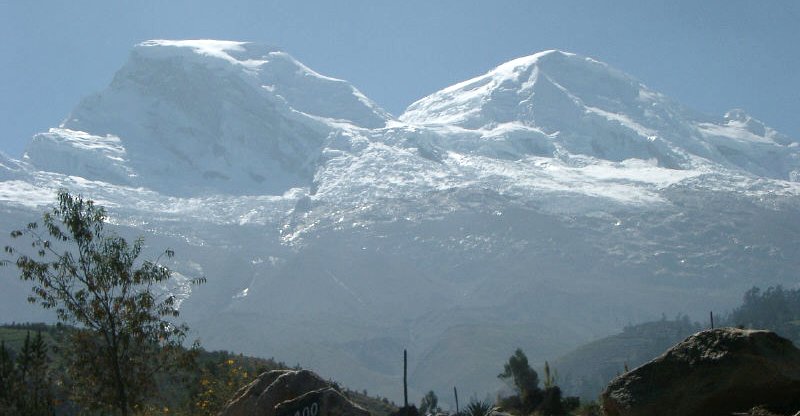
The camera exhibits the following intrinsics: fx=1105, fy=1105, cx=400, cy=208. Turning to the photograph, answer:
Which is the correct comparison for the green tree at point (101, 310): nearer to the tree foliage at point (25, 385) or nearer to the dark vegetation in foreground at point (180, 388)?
the dark vegetation in foreground at point (180, 388)

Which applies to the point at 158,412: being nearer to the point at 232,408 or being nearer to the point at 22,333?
the point at 232,408

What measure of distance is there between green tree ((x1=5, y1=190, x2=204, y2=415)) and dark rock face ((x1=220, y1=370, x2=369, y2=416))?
2173mm

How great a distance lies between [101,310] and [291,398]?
502cm

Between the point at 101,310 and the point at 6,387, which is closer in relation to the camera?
the point at 6,387

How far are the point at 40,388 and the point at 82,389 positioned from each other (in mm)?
1429

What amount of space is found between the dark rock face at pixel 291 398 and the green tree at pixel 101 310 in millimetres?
2173

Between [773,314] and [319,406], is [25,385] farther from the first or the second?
[773,314]

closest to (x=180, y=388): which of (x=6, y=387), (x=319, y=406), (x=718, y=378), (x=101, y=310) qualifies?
(x=101, y=310)

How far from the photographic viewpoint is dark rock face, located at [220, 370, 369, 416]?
22.8m

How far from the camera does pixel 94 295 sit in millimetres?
26375

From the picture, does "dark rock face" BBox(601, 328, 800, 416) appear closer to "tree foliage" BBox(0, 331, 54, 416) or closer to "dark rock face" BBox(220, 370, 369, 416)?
"dark rock face" BBox(220, 370, 369, 416)

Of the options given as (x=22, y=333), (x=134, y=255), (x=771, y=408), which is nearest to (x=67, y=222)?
(x=134, y=255)

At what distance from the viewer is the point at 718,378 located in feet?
58.6

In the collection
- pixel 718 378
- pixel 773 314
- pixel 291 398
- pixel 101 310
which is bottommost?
pixel 718 378
